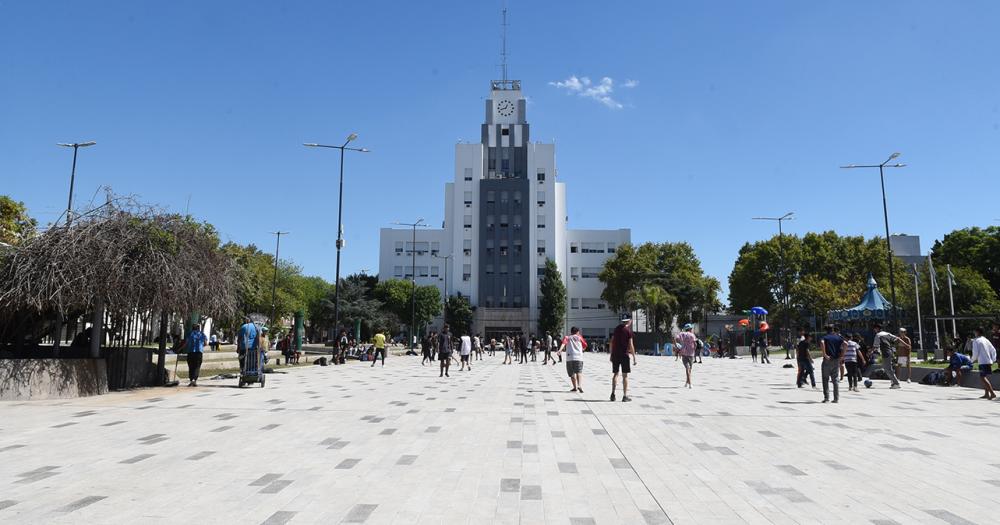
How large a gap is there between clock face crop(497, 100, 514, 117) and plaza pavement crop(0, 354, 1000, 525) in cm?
7248

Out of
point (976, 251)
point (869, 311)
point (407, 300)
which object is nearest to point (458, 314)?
point (407, 300)

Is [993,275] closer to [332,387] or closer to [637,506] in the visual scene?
[332,387]

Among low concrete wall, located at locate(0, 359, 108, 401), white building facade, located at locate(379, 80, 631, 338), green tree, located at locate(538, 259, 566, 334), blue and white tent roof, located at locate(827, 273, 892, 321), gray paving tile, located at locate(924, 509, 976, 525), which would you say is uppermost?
white building facade, located at locate(379, 80, 631, 338)

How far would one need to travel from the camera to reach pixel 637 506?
16.4 feet

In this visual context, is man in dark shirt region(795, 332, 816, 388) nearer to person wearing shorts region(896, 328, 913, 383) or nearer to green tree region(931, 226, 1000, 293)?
person wearing shorts region(896, 328, 913, 383)

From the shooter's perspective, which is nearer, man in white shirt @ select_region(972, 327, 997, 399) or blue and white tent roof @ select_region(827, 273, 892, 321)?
man in white shirt @ select_region(972, 327, 997, 399)

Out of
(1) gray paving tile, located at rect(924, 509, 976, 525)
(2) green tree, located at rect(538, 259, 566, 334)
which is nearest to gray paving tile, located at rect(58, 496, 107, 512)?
(1) gray paving tile, located at rect(924, 509, 976, 525)

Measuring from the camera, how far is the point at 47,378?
1245cm

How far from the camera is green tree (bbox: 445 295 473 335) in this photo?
73.2 meters

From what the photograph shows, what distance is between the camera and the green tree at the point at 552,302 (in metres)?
72.9

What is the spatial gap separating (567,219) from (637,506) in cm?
8057

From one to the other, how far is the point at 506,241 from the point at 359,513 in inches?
2851

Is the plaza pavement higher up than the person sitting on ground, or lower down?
lower down

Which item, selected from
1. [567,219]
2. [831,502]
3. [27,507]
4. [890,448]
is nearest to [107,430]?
[27,507]
